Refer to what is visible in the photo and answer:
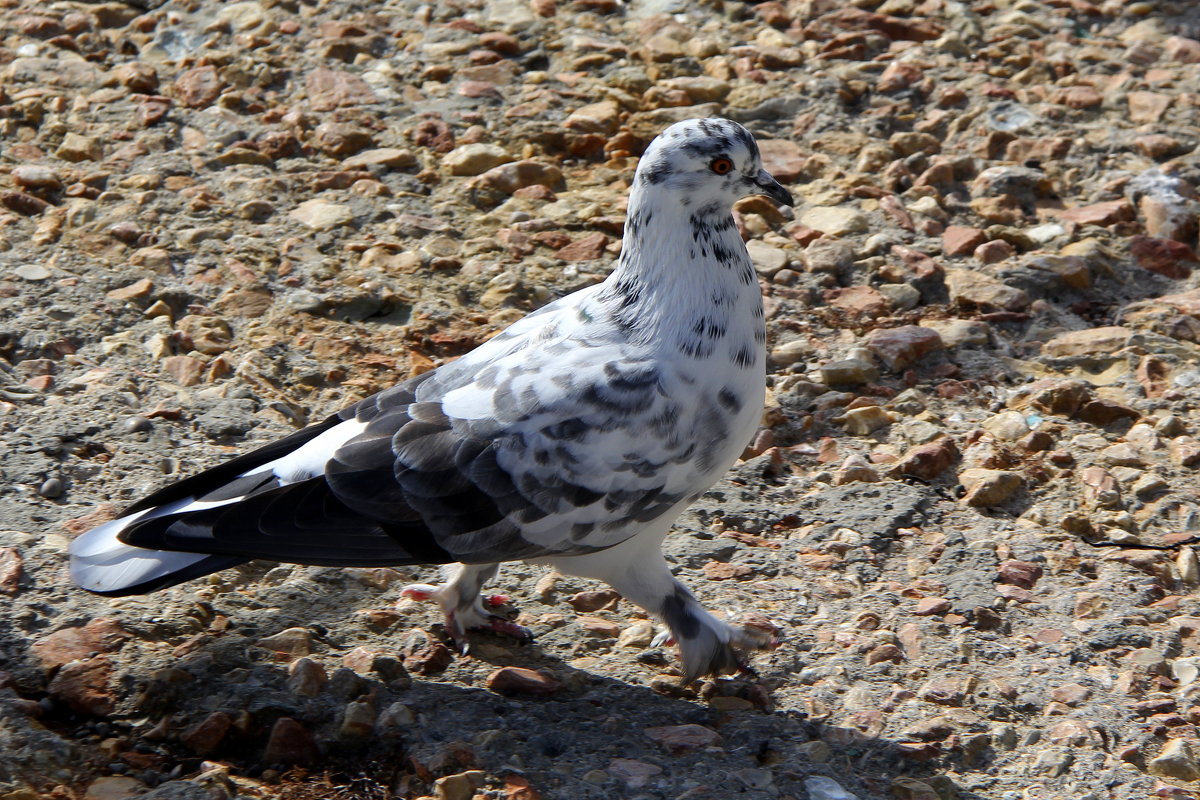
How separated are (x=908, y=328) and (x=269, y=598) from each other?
245 cm

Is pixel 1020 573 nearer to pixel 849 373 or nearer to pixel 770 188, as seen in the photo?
pixel 849 373

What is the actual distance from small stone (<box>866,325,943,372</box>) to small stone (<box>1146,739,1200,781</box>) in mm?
1819

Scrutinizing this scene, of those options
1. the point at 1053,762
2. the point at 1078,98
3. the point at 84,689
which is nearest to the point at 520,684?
the point at 84,689

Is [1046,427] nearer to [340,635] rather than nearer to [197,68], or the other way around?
[340,635]

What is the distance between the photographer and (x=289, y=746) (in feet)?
10.6

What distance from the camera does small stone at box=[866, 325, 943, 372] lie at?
15.7 ft

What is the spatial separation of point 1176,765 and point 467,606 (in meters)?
1.80

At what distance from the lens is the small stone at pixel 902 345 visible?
4.79 metres

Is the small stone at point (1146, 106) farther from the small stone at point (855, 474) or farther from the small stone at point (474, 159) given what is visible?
the small stone at point (474, 159)

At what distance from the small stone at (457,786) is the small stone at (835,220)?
299cm

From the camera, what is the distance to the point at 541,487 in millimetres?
3389

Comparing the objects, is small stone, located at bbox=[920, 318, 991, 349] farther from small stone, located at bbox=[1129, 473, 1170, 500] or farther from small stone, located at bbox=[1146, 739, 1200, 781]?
small stone, located at bbox=[1146, 739, 1200, 781]

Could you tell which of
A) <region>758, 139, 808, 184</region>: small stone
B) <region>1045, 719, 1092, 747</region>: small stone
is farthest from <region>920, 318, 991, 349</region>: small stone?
<region>1045, 719, 1092, 747</region>: small stone

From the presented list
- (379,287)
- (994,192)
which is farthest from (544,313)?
(994,192)
